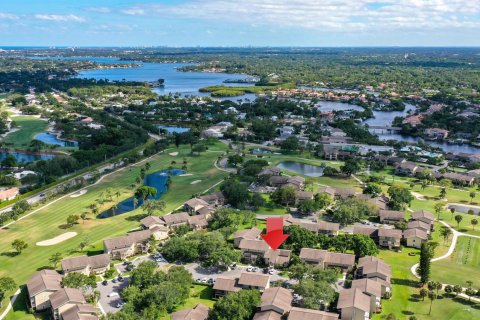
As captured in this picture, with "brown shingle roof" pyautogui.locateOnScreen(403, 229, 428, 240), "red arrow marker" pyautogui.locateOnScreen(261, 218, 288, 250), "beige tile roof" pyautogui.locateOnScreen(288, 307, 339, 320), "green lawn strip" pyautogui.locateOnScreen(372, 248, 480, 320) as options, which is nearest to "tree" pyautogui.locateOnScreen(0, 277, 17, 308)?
"beige tile roof" pyautogui.locateOnScreen(288, 307, 339, 320)

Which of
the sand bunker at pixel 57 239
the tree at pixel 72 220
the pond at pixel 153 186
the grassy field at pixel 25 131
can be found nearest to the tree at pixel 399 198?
the pond at pixel 153 186

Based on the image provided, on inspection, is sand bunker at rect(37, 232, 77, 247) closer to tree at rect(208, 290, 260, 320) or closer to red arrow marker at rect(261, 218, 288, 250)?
red arrow marker at rect(261, 218, 288, 250)

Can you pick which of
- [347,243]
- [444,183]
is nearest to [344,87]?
[444,183]

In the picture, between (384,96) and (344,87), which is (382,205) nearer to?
(384,96)

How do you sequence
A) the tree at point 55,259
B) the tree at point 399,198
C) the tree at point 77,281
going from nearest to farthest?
the tree at point 77,281, the tree at point 55,259, the tree at point 399,198

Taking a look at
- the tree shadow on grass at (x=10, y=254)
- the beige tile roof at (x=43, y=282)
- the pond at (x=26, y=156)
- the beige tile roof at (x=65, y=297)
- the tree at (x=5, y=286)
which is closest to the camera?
the beige tile roof at (x=65, y=297)

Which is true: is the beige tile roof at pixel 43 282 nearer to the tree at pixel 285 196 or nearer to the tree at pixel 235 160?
the tree at pixel 285 196
